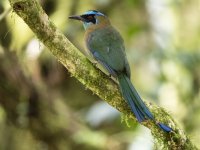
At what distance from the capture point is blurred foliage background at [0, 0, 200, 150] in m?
4.87

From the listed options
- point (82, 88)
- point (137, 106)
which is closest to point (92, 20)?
point (137, 106)

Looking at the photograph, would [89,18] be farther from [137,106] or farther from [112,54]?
[137,106]

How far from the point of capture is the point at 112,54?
12.3 feet

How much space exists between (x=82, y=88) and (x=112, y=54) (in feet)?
8.48

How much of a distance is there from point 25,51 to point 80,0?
3.51 ft

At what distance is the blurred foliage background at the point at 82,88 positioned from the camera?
4871mm

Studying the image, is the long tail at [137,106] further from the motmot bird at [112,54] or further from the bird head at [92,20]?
the bird head at [92,20]

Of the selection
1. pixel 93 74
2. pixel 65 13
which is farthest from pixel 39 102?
pixel 93 74

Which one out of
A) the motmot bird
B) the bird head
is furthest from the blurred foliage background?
the motmot bird

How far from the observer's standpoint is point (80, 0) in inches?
238

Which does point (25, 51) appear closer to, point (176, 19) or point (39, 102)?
point (39, 102)

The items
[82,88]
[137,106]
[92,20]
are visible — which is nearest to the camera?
[137,106]

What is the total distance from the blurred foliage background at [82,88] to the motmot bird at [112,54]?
68 centimetres

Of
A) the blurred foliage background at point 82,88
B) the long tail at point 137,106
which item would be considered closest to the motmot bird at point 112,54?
the long tail at point 137,106
